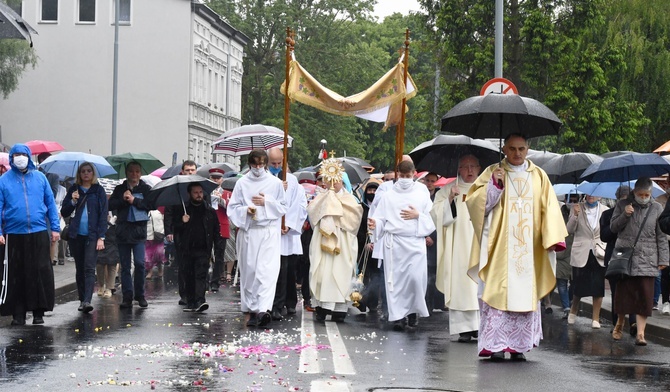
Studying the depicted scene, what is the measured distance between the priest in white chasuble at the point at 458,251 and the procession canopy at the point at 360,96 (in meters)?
2.46

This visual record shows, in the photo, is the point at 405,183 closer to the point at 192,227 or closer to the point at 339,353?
the point at 192,227

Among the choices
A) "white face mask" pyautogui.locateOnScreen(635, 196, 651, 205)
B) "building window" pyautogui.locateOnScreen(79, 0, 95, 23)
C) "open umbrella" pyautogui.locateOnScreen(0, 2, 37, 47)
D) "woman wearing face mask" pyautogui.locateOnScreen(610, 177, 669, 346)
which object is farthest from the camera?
"building window" pyautogui.locateOnScreen(79, 0, 95, 23)

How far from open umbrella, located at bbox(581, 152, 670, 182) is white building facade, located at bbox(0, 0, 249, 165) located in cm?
4953

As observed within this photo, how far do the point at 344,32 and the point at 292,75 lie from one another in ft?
189

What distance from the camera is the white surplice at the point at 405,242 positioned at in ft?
53.1

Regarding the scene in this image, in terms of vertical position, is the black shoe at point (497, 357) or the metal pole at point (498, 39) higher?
the metal pole at point (498, 39)

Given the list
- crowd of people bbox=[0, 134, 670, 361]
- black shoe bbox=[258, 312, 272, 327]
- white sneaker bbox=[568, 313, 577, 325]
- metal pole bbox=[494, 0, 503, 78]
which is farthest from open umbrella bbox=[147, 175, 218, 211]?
metal pole bbox=[494, 0, 503, 78]

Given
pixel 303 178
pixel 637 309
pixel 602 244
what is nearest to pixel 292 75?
pixel 602 244

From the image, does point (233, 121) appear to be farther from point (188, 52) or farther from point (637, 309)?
point (637, 309)

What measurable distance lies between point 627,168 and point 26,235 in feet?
22.5

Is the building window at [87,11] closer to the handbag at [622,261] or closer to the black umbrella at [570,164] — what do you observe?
the black umbrella at [570,164]

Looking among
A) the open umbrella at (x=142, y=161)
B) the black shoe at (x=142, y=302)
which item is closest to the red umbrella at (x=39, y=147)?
the open umbrella at (x=142, y=161)

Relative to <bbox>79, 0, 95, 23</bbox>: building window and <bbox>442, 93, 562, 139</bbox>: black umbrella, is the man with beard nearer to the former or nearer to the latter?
<bbox>442, 93, 562, 139</bbox>: black umbrella

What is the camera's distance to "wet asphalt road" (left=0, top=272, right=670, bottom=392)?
400 inches
